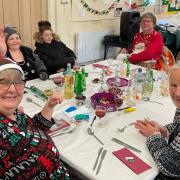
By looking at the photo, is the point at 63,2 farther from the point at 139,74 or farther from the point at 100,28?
the point at 139,74

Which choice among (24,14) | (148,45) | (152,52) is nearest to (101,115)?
(152,52)

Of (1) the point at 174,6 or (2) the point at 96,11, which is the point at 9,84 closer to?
(2) the point at 96,11

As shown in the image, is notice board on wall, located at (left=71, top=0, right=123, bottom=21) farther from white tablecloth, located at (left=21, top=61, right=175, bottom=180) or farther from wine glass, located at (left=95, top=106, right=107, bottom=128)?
wine glass, located at (left=95, top=106, right=107, bottom=128)

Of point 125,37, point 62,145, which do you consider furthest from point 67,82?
point 125,37

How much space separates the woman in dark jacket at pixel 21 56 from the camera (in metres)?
2.47

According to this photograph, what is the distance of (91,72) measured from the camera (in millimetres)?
2535

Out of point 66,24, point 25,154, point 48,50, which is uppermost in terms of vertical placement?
point 66,24

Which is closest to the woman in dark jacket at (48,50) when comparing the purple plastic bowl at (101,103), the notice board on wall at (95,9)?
the purple plastic bowl at (101,103)

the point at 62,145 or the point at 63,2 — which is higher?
the point at 63,2

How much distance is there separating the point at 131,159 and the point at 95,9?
13.2 feet

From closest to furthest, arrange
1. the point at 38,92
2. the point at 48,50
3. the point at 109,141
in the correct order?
the point at 109,141
the point at 38,92
the point at 48,50

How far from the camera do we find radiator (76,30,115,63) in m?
4.78

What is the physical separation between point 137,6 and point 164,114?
14.4 feet

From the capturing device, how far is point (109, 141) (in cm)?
137
